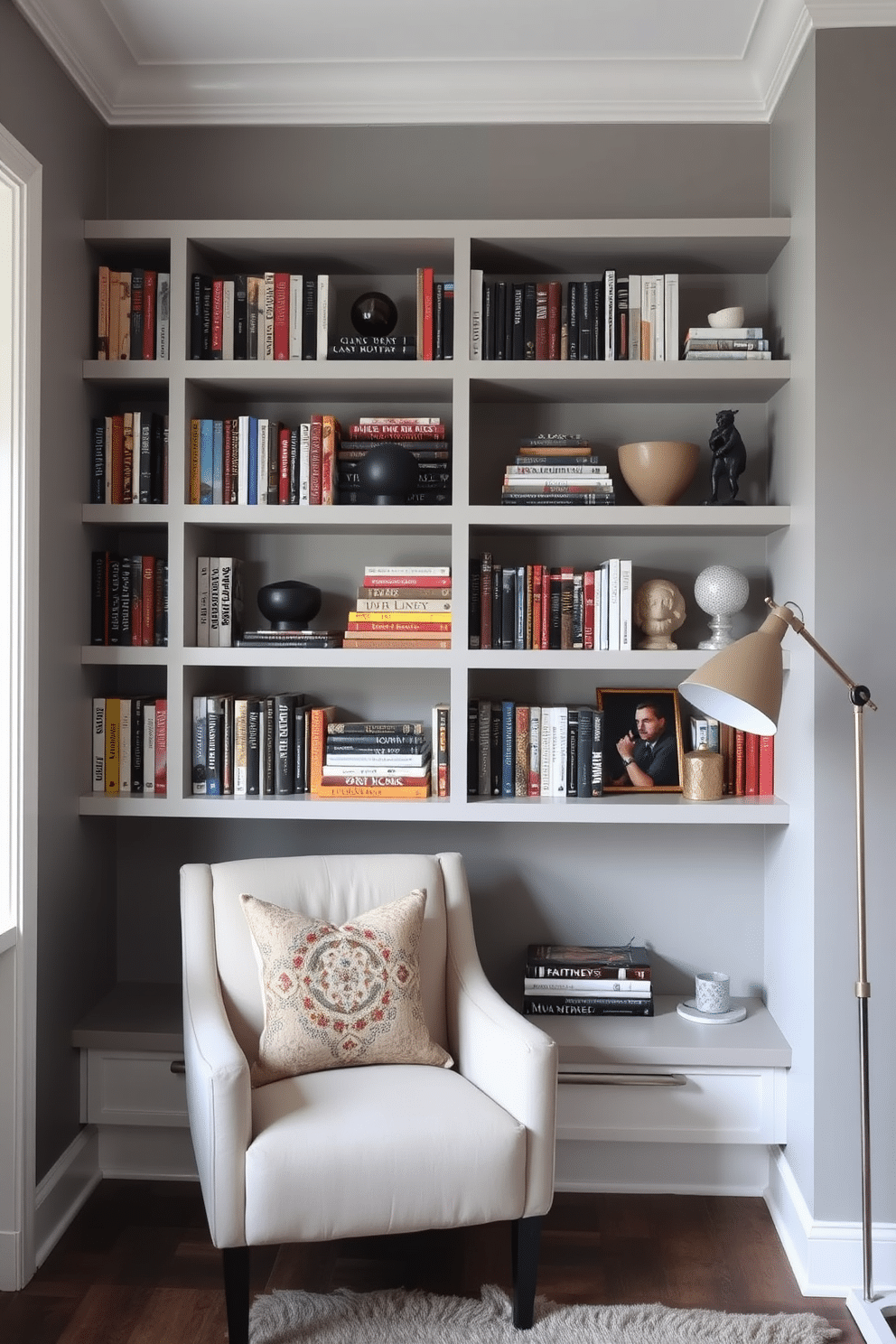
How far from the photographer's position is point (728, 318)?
8.85 feet

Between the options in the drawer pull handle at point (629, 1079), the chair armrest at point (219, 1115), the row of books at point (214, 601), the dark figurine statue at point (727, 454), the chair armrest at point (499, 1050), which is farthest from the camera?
the row of books at point (214, 601)

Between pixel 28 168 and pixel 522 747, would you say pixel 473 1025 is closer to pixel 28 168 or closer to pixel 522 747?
pixel 522 747

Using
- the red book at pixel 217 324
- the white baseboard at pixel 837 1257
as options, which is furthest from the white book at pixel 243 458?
the white baseboard at pixel 837 1257

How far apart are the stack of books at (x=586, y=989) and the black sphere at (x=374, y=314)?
1.67 metres

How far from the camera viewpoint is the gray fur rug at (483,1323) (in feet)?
6.98

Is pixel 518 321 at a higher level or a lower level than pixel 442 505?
higher

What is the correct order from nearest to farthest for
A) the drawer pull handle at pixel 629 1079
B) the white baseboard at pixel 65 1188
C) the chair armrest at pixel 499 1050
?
the chair armrest at pixel 499 1050, the white baseboard at pixel 65 1188, the drawer pull handle at pixel 629 1079

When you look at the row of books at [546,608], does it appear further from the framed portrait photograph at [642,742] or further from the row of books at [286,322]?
the row of books at [286,322]

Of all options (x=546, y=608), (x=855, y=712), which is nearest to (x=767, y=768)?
(x=855, y=712)

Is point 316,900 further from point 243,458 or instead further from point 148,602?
point 243,458

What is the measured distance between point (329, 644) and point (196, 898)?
703 millimetres

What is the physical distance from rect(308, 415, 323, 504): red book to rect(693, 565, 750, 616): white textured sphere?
0.99m

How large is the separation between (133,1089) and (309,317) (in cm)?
199

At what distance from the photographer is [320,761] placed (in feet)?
9.09
